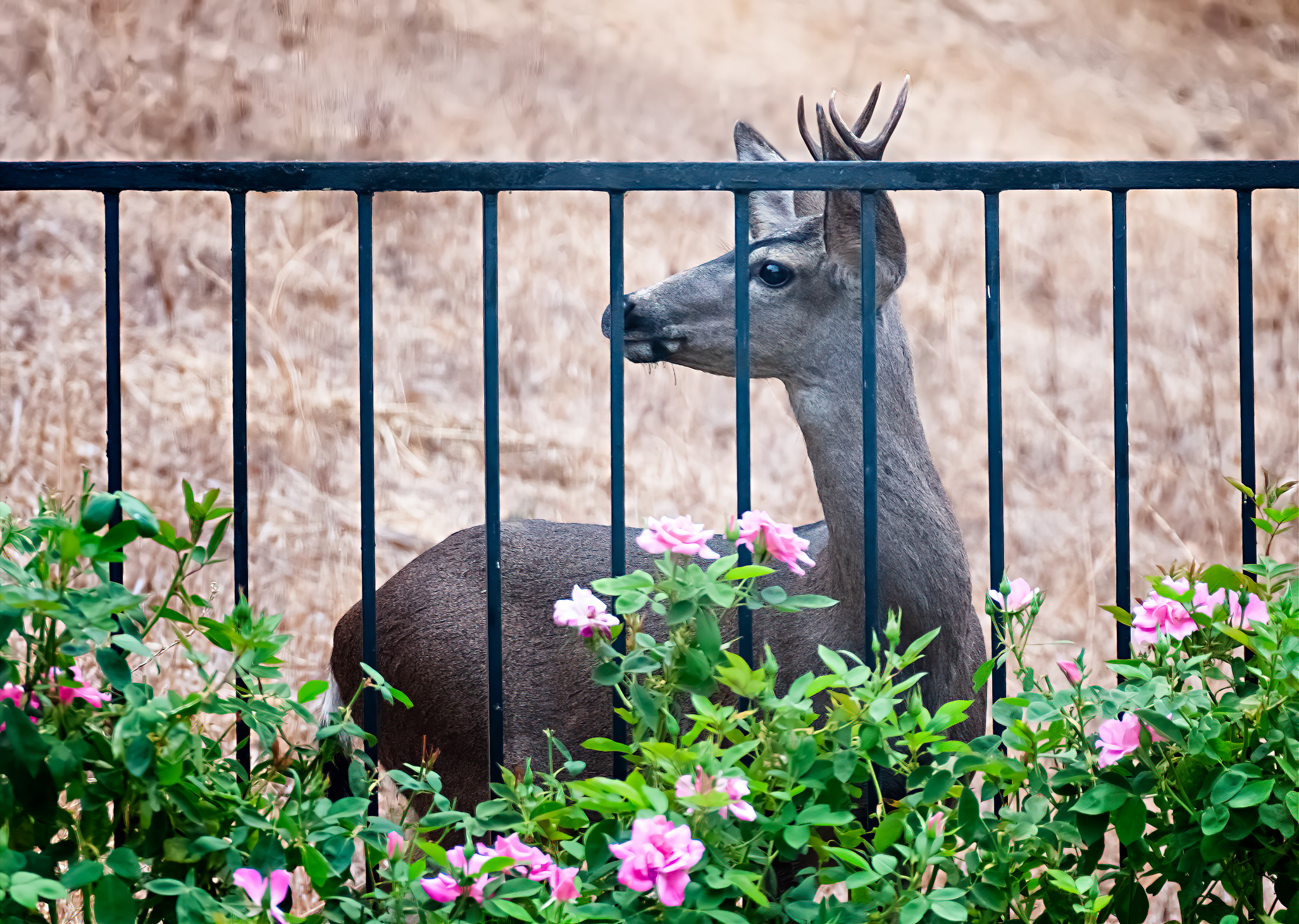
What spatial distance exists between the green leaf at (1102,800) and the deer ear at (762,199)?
5.75ft

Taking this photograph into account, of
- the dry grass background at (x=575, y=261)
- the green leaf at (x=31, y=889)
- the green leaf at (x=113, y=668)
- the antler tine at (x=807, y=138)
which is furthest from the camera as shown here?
the dry grass background at (x=575, y=261)

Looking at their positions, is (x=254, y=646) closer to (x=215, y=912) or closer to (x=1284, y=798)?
(x=215, y=912)

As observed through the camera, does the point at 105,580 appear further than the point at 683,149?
No

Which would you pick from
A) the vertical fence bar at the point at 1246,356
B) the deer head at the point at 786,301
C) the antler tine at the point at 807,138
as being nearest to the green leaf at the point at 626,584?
the vertical fence bar at the point at 1246,356

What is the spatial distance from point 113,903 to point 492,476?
65cm

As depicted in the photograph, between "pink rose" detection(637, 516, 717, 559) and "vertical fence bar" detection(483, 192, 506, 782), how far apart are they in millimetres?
252

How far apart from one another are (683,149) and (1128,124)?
160 cm

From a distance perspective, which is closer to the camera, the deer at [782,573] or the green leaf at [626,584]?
the green leaf at [626,584]

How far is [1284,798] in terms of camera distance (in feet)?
3.82

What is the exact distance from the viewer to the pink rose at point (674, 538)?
4.26 ft

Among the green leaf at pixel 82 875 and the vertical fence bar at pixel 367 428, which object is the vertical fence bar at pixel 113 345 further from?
the green leaf at pixel 82 875

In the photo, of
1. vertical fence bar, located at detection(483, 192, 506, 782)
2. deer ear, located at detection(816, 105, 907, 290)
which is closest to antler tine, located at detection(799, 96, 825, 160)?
deer ear, located at detection(816, 105, 907, 290)

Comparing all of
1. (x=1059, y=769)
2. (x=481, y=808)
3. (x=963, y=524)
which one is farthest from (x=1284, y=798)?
(x=963, y=524)

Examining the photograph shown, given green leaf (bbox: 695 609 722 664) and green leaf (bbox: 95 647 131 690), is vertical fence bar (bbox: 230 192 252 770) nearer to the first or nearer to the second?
green leaf (bbox: 95 647 131 690)
